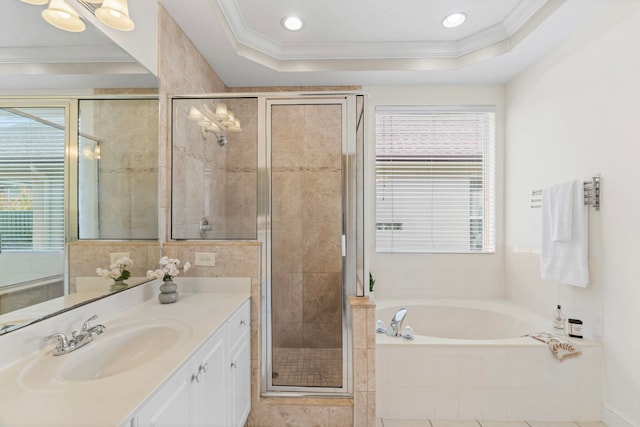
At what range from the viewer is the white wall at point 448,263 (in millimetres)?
2951

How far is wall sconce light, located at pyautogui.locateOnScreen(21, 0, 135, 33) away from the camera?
1135mm

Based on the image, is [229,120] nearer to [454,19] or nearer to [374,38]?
[374,38]

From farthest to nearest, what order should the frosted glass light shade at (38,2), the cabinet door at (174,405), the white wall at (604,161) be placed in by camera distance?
the white wall at (604,161) → the frosted glass light shade at (38,2) → the cabinet door at (174,405)

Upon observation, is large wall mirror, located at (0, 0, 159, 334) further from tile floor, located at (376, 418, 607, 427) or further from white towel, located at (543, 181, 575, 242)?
white towel, located at (543, 181, 575, 242)

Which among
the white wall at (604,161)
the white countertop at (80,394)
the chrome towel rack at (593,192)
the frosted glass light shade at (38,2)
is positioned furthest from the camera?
the chrome towel rack at (593,192)

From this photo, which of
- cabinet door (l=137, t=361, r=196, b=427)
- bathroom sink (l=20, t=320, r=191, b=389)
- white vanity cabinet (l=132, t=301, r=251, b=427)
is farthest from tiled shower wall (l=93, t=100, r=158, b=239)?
cabinet door (l=137, t=361, r=196, b=427)

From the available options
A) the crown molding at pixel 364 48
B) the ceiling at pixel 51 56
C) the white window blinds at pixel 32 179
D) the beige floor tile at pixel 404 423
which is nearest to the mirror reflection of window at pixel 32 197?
the white window blinds at pixel 32 179

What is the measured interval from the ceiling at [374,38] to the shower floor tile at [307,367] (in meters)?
2.27

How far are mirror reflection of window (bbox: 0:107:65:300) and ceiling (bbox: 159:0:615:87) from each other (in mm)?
1248

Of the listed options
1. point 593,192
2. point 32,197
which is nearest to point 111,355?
point 32,197

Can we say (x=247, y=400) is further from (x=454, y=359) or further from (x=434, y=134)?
(x=434, y=134)

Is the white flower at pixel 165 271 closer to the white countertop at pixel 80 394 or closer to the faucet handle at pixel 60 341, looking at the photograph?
the white countertop at pixel 80 394

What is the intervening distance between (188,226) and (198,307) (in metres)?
0.64

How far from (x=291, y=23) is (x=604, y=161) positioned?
2.35 meters
